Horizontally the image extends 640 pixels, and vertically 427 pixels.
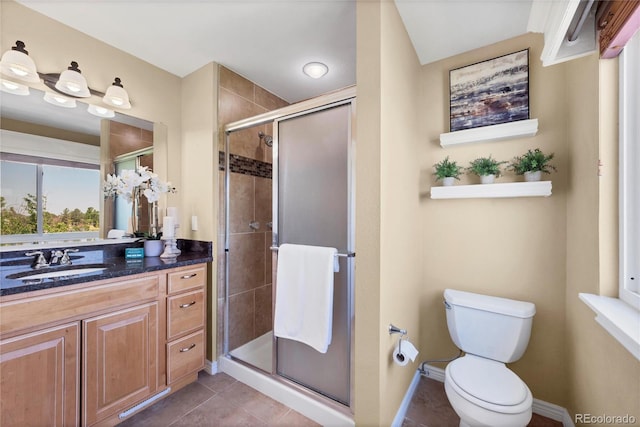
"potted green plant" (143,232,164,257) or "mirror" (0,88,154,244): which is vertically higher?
"mirror" (0,88,154,244)

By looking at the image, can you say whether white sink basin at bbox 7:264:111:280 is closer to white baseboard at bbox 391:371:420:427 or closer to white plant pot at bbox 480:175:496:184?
white baseboard at bbox 391:371:420:427

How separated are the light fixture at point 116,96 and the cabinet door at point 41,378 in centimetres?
147

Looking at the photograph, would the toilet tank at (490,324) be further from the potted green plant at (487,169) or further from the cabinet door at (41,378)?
the cabinet door at (41,378)

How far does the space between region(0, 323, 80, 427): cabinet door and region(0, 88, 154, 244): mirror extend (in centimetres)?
71

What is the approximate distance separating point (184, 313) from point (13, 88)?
1654 mm

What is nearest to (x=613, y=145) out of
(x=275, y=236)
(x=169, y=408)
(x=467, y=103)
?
(x=467, y=103)

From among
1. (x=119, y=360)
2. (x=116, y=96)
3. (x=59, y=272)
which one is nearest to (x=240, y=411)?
(x=119, y=360)

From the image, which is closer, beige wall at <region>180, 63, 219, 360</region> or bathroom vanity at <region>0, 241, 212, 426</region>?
bathroom vanity at <region>0, 241, 212, 426</region>

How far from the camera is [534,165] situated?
150 cm

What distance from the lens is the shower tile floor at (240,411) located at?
4.95ft

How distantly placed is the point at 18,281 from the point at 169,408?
110cm

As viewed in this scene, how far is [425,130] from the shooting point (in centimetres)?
194

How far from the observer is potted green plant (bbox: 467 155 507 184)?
64.1 inches

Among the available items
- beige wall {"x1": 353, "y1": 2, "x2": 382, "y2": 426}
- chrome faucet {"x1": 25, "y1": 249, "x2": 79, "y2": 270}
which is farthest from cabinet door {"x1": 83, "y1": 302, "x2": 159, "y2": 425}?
beige wall {"x1": 353, "y1": 2, "x2": 382, "y2": 426}
